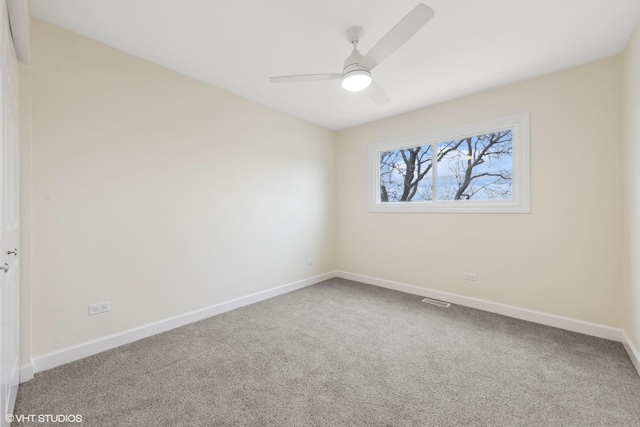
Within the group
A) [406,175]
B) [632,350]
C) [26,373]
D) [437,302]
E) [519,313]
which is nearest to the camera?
[26,373]

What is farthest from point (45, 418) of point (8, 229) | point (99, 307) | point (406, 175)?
point (406, 175)

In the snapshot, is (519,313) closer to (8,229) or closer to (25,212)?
(8,229)

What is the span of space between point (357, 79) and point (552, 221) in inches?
97.0

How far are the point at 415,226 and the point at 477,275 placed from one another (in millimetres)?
961

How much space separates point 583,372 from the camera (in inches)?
77.2

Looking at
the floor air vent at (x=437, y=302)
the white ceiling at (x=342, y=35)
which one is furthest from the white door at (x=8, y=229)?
the floor air vent at (x=437, y=302)

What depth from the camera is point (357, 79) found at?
2.01m

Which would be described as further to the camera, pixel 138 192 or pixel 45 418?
pixel 138 192

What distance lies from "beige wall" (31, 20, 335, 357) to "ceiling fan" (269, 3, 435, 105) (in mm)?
1304

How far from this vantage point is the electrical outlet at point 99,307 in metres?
2.20

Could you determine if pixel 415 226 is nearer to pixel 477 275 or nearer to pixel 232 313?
pixel 477 275

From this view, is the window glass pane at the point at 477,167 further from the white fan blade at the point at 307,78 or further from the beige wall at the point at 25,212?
the beige wall at the point at 25,212

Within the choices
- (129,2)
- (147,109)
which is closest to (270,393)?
(147,109)

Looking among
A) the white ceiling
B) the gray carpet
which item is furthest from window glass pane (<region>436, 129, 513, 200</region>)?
the gray carpet
